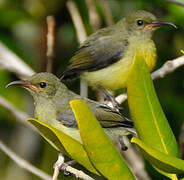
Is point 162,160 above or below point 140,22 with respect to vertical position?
below

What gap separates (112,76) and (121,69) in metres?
0.15

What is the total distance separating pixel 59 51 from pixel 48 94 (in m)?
1.35

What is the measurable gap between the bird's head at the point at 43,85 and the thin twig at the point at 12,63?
0.53 meters

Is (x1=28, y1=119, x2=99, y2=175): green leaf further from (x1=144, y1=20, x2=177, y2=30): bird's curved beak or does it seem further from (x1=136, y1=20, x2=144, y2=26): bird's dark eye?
(x1=136, y1=20, x2=144, y2=26): bird's dark eye

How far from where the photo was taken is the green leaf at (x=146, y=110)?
2537mm

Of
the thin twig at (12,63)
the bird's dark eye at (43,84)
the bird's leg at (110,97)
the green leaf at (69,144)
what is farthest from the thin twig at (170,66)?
the green leaf at (69,144)

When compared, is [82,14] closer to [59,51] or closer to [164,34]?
[59,51]

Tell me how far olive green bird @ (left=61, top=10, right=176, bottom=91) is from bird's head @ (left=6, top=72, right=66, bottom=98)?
37.3 inches

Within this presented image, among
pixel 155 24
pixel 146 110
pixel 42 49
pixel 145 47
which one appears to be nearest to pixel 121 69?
pixel 145 47

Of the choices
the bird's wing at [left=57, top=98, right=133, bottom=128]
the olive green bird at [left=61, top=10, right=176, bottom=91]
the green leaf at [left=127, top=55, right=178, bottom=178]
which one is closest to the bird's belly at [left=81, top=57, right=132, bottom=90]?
the olive green bird at [left=61, top=10, right=176, bottom=91]

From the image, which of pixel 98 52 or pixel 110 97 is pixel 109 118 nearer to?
pixel 110 97

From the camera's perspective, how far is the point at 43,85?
176 inches

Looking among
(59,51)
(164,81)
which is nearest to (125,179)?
(164,81)

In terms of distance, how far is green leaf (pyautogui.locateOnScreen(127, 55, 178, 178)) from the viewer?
2.54 m
